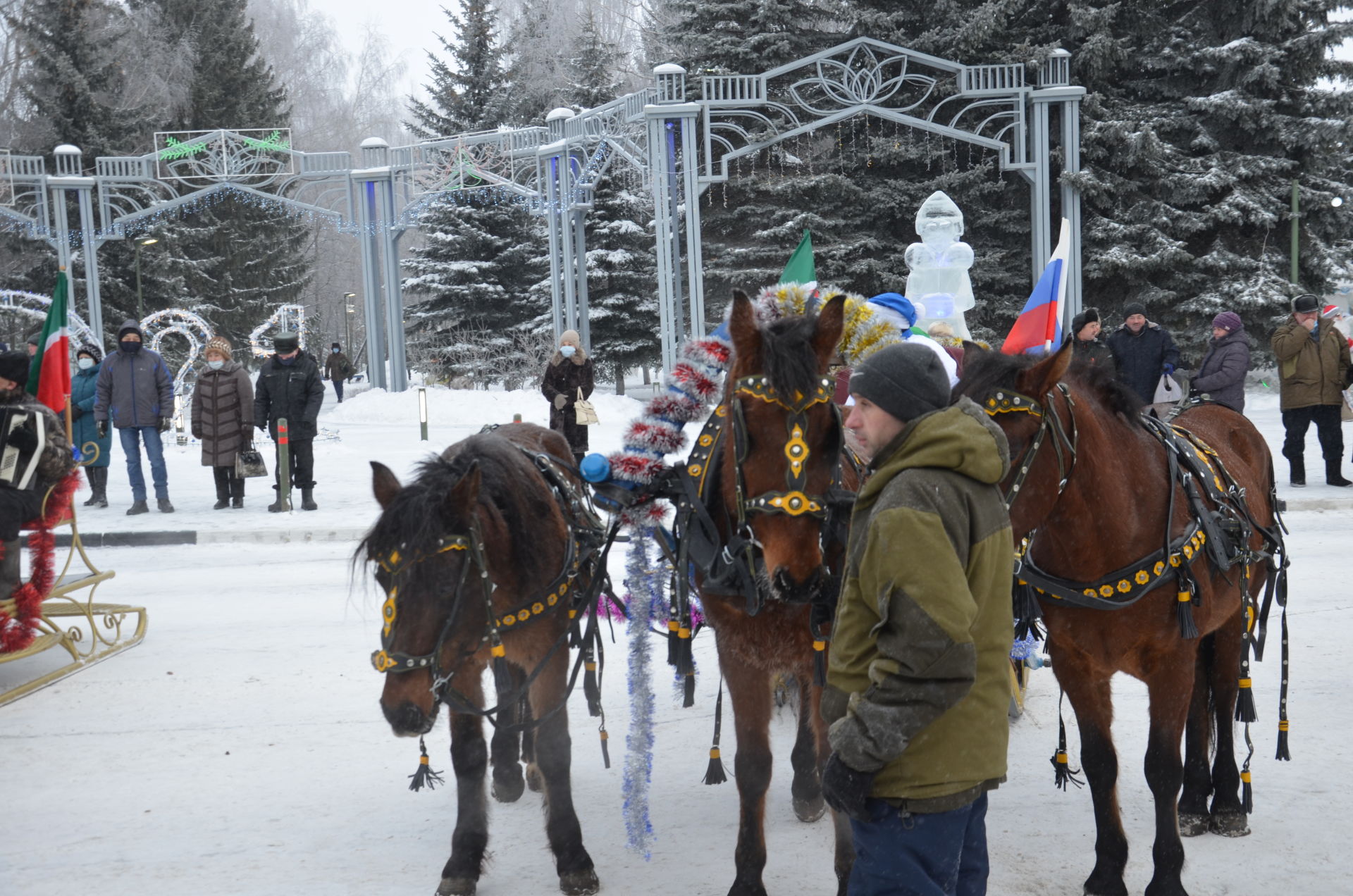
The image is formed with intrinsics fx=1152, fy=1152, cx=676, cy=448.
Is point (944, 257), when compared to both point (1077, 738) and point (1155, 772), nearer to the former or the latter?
point (1077, 738)

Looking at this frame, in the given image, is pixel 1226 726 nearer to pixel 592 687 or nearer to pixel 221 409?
pixel 592 687

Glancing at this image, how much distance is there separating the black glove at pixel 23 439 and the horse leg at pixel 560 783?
377cm

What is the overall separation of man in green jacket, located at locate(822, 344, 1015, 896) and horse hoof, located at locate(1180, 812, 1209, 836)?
2.27m

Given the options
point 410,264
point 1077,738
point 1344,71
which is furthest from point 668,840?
point 410,264

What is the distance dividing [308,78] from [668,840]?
201 ft

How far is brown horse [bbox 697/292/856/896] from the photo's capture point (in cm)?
331

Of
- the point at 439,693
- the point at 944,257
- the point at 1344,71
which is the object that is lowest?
the point at 439,693

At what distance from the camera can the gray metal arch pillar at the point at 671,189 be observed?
56.5ft


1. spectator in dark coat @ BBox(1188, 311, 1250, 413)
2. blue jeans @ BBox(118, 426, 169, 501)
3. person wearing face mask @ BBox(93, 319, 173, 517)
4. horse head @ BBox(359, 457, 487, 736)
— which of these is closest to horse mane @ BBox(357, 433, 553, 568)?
horse head @ BBox(359, 457, 487, 736)

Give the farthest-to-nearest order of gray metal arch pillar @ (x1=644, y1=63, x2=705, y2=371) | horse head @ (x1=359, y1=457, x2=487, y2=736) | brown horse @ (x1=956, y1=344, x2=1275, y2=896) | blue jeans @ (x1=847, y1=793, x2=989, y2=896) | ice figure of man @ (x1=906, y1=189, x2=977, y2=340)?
gray metal arch pillar @ (x1=644, y1=63, x2=705, y2=371)
ice figure of man @ (x1=906, y1=189, x2=977, y2=340)
horse head @ (x1=359, y1=457, x2=487, y2=736)
brown horse @ (x1=956, y1=344, x2=1275, y2=896)
blue jeans @ (x1=847, y1=793, x2=989, y2=896)

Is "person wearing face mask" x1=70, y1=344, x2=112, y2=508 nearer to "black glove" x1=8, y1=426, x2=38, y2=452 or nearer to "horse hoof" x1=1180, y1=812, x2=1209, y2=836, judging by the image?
"black glove" x1=8, y1=426, x2=38, y2=452

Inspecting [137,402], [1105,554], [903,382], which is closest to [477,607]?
[903,382]

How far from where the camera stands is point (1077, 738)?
576 cm

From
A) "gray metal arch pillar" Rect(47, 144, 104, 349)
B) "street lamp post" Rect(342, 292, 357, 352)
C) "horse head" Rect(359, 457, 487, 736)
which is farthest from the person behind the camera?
"street lamp post" Rect(342, 292, 357, 352)
